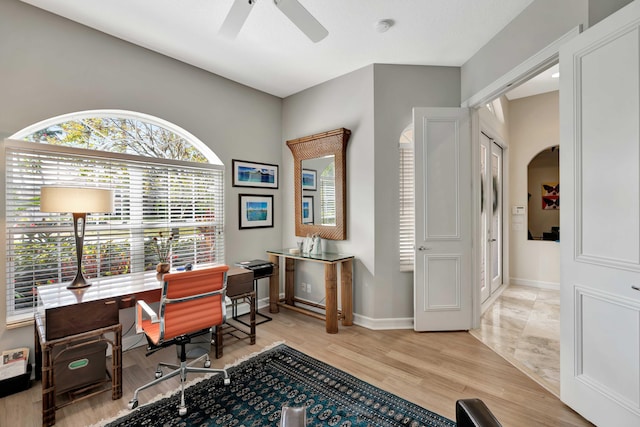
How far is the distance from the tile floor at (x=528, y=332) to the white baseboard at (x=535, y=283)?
0.44ft

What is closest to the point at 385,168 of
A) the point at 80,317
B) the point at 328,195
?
the point at 328,195

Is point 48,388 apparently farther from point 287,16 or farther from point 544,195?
point 544,195

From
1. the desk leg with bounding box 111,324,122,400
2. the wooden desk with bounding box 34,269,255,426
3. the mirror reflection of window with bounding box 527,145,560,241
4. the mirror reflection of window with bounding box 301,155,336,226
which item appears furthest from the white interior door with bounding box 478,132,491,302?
the desk leg with bounding box 111,324,122,400

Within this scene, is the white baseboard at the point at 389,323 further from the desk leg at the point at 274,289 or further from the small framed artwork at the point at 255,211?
the small framed artwork at the point at 255,211

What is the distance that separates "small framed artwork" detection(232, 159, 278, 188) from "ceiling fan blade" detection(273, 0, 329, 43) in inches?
84.4

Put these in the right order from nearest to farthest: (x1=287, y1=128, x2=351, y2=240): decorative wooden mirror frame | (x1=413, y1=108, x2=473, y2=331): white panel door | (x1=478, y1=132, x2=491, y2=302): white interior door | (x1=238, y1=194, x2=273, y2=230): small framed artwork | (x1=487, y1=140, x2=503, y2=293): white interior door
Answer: (x1=413, y1=108, x2=473, y2=331): white panel door < (x1=287, y1=128, x2=351, y2=240): decorative wooden mirror frame < (x1=238, y1=194, x2=273, y2=230): small framed artwork < (x1=478, y1=132, x2=491, y2=302): white interior door < (x1=487, y1=140, x2=503, y2=293): white interior door

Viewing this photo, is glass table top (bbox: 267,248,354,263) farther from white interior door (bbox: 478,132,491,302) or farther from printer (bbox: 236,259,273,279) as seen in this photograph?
white interior door (bbox: 478,132,491,302)

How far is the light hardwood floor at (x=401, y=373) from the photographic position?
6.34ft

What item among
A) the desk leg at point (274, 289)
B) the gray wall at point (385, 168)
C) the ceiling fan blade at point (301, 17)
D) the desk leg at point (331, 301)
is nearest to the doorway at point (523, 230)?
the gray wall at point (385, 168)

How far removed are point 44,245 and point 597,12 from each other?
14.0 ft

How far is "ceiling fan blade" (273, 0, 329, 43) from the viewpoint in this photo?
166 centimetres

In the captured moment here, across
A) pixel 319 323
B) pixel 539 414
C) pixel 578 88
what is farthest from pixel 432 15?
pixel 319 323

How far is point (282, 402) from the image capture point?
6.73 ft

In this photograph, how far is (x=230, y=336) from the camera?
123 inches
